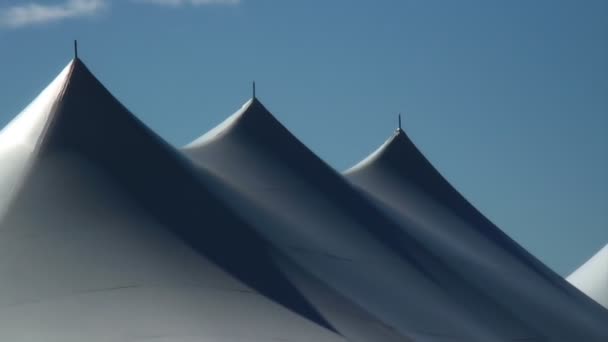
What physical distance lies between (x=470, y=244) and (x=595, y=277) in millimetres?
5582

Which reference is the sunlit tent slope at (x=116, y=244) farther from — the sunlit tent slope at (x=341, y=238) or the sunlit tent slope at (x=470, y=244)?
the sunlit tent slope at (x=470, y=244)

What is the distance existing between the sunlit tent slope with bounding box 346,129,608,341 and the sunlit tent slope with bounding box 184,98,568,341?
20.7 inches

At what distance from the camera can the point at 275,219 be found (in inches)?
891

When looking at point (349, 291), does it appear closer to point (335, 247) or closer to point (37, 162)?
point (335, 247)

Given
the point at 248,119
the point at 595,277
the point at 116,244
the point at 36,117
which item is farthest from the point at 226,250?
the point at 595,277

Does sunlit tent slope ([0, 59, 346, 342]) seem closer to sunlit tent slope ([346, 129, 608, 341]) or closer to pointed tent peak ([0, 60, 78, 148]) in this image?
pointed tent peak ([0, 60, 78, 148])

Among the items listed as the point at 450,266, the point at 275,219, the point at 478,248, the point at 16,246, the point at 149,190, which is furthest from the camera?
the point at 478,248

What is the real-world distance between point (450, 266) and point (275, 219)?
3.50 m

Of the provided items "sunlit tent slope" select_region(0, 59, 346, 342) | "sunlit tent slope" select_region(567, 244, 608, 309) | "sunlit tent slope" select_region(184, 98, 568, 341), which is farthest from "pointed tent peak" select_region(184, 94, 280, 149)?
"sunlit tent slope" select_region(567, 244, 608, 309)

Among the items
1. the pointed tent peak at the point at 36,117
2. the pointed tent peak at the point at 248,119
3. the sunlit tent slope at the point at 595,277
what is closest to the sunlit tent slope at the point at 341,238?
the pointed tent peak at the point at 248,119

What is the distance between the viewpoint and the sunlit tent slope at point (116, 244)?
17.8 meters

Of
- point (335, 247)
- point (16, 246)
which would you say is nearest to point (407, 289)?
point (335, 247)

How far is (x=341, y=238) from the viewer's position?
77.3 ft

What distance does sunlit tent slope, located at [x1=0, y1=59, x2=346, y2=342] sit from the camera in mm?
17828
